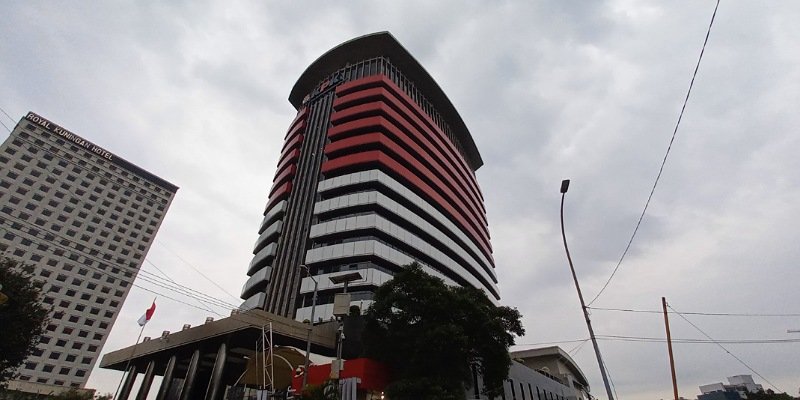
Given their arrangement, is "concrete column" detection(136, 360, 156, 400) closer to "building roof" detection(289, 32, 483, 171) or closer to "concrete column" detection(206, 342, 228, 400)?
"concrete column" detection(206, 342, 228, 400)

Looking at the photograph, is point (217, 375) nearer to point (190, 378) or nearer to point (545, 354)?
point (190, 378)

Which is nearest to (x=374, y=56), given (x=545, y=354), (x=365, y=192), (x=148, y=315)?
(x=365, y=192)

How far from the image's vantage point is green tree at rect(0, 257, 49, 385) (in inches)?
1070

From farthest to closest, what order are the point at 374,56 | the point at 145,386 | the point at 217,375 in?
→ 1. the point at 374,56
2. the point at 145,386
3. the point at 217,375

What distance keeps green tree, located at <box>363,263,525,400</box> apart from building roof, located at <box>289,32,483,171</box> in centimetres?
4953

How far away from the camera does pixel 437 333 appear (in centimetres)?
2297

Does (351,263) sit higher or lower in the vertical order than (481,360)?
higher

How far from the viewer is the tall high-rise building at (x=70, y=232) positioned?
77.6 m

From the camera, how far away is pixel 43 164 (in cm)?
9075

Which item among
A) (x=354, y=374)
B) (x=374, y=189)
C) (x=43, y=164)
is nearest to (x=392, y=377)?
(x=354, y=374)

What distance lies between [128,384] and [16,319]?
12396 mm

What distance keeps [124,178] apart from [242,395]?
3872 inches

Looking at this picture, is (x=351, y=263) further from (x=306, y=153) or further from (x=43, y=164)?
(x=43, y=164)

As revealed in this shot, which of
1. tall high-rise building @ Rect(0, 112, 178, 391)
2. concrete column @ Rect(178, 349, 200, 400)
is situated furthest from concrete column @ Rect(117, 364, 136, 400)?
tall high-rise building @ Rect(0, 112, 178, 391)
